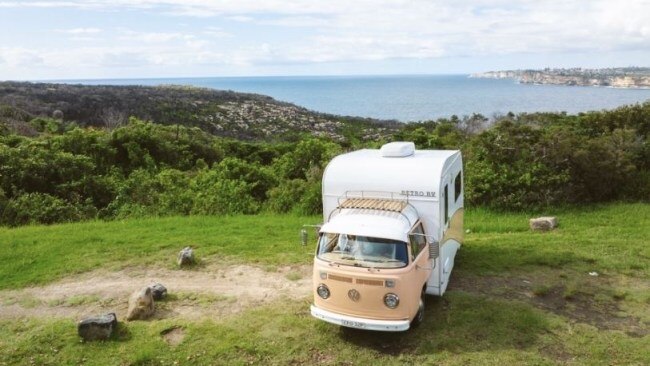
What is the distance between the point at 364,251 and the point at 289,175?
1741cm

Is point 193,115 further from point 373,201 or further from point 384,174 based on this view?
point 373,201

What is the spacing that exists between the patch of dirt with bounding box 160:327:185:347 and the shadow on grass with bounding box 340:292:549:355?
2.92m

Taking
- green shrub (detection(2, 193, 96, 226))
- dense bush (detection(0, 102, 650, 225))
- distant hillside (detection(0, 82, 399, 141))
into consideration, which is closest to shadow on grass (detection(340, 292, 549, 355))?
dense bush (detection(0, 102, 650, 225))

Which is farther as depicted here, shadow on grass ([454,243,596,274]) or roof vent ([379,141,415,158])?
shadow on grass ([454,243,596,274])

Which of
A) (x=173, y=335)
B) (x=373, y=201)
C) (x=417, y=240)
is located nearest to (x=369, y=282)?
(x=417, y=240)

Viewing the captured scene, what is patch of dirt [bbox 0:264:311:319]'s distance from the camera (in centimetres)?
1047

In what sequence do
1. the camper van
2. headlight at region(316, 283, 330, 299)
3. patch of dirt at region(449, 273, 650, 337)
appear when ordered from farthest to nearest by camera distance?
patch of dirt at region(449, 273, 650, 337) < headlight at region(316, 283, 330, 299) < the camper van

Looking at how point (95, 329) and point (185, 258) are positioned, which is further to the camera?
point (185, 258)

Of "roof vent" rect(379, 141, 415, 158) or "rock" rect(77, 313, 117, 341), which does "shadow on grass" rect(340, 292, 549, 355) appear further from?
"rock" rect(77, 313, 117, 341)

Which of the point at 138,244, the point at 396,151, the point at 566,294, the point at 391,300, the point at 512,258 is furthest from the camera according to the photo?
the point at 138,244

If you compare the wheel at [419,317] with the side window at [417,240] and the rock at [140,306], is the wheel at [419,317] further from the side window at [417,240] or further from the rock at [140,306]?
the rock at [140,306]

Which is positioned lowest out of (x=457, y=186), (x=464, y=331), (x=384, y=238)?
(x=464, y=331)

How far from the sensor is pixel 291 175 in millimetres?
25719

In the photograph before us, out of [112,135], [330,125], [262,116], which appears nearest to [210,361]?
[112,135]
